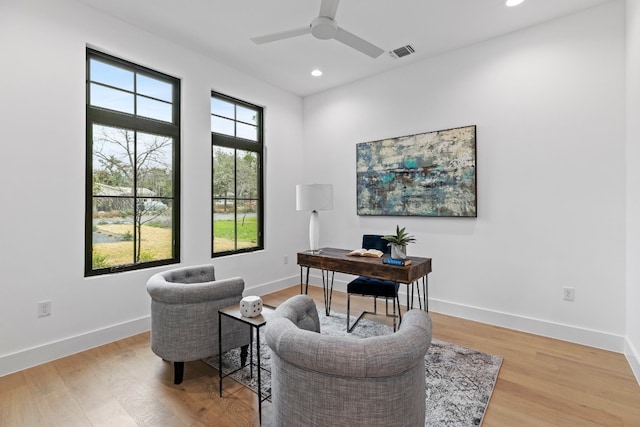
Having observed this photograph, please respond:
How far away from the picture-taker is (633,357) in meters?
2.38

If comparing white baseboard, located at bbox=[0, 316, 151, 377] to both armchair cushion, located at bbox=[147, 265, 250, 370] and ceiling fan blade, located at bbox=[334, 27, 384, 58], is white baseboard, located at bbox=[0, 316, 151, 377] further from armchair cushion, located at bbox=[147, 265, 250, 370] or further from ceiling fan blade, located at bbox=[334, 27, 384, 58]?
ceiling fan blade, located at bbox=[334, 27, 384, 58]

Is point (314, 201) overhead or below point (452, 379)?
overhead

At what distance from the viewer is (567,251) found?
2.92m

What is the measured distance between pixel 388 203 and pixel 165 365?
298 cm

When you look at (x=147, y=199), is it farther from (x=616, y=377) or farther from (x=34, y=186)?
(x=616, y=377)

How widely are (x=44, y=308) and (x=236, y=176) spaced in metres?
2.37

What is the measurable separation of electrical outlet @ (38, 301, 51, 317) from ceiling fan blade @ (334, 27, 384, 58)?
3275 mm

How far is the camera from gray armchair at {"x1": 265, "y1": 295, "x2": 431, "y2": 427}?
1.20 metres

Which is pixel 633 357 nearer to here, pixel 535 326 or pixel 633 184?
pixel 535 326

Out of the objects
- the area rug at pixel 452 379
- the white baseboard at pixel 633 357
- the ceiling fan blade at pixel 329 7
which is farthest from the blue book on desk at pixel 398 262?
the ceiling fan blade at pixel 329 7

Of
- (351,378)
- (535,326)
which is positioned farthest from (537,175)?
(351,378)

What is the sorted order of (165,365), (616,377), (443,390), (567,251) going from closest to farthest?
(443,390)
(616,377)
(165,365)
(567,251)

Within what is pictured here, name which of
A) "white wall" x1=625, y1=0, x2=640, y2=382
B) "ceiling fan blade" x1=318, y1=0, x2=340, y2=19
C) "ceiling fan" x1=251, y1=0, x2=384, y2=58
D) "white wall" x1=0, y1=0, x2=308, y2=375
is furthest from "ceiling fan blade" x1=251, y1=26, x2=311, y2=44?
"white wall" x1=625, y1=0, x2=640, y2=382

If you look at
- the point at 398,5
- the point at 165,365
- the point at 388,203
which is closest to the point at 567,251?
the point at 388,203
